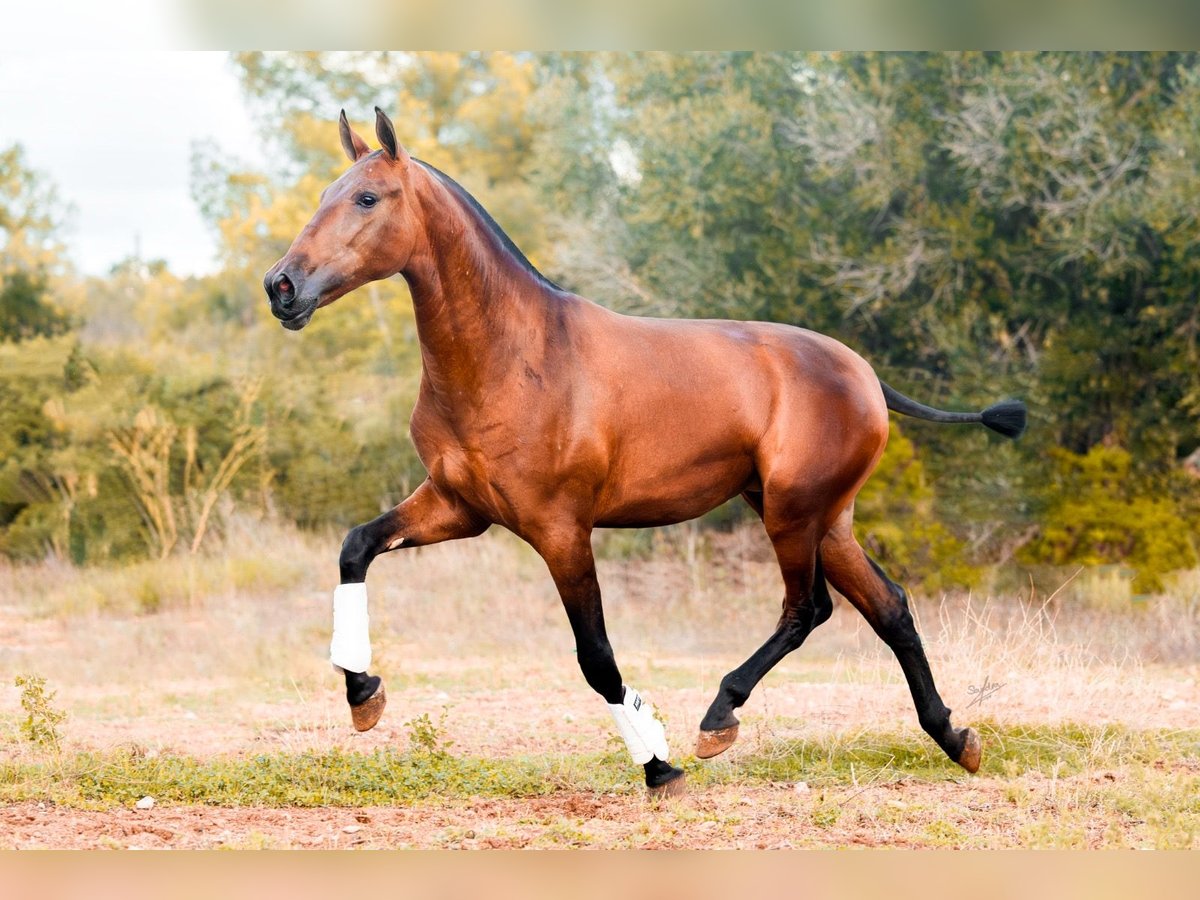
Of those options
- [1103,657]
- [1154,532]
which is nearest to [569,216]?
[1154,532]

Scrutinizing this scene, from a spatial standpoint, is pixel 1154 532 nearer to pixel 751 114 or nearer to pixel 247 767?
pixel 751 114

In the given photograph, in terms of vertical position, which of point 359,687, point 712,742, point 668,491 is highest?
point 668,491

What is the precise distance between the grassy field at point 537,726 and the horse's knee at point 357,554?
3.17ft

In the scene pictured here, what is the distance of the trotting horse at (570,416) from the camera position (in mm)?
4863

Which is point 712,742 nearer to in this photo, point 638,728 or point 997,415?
point 638,728

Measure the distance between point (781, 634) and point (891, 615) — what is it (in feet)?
1.78

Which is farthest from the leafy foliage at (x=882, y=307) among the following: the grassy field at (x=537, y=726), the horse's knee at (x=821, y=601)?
the horse's knee at (x=821, y=601)

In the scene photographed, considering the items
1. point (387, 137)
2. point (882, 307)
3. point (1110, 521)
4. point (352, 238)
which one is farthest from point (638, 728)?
point (882, 307)

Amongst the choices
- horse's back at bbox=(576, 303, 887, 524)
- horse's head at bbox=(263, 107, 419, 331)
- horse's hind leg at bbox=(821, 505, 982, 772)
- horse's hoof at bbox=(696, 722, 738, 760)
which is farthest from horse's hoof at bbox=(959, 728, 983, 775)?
horse's head at bbox=(263, 107, 419, 331)

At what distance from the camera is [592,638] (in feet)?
16.8

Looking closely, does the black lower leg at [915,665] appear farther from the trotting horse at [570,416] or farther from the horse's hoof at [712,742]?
the horse's hoof at [712,742]

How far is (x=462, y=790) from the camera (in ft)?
18.7

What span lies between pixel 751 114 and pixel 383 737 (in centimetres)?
945

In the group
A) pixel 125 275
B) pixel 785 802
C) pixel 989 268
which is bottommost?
pixel 785 802
